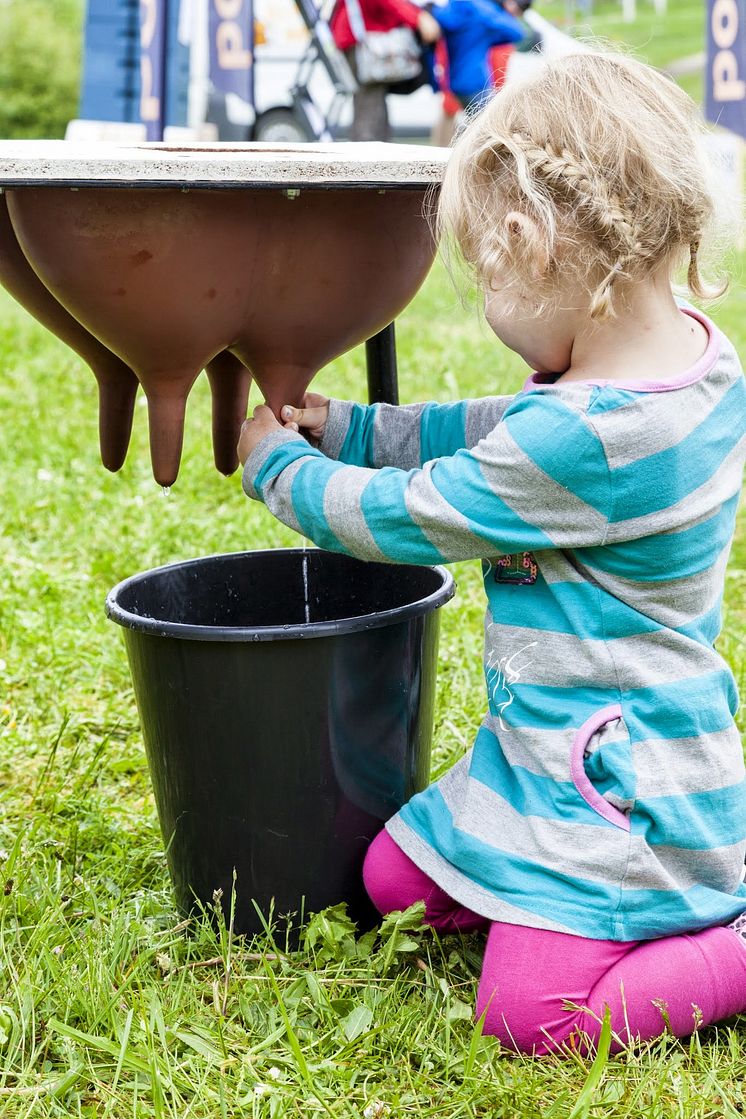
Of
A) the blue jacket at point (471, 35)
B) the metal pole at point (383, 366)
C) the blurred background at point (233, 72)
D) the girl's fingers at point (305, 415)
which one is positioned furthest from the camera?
the blue jacket at point (471, 35)

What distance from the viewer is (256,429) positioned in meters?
1.54

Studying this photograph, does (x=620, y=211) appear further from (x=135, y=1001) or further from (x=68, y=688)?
(x=68, y=688)

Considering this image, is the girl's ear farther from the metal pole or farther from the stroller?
the stroller

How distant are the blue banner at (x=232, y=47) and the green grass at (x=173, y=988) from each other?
14.7ft

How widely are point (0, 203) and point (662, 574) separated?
34.0 inches

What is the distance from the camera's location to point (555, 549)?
1.44 m

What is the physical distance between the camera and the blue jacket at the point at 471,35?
680cm

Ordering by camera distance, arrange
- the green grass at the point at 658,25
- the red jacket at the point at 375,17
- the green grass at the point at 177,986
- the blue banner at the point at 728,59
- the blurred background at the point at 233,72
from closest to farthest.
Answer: the green grass at the point at 177,986 < the blue banner at the point at 728,59 < the blurred background at the point at 233,72 < the red jacket at the point at 375,17 < the green grass at the point at 658,25

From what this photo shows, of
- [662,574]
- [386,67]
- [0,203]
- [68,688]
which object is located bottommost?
[68,688]

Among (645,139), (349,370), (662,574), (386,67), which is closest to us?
(645,139)

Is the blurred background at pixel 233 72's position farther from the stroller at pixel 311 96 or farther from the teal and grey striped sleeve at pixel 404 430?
the teal and grey striped sleeve at pixel 404 430

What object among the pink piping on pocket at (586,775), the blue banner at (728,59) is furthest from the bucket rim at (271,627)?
the blue banner at (728,59)

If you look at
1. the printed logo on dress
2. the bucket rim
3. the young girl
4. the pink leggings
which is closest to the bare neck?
the young girl

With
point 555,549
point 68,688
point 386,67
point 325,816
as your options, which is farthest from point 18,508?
point 386,67
